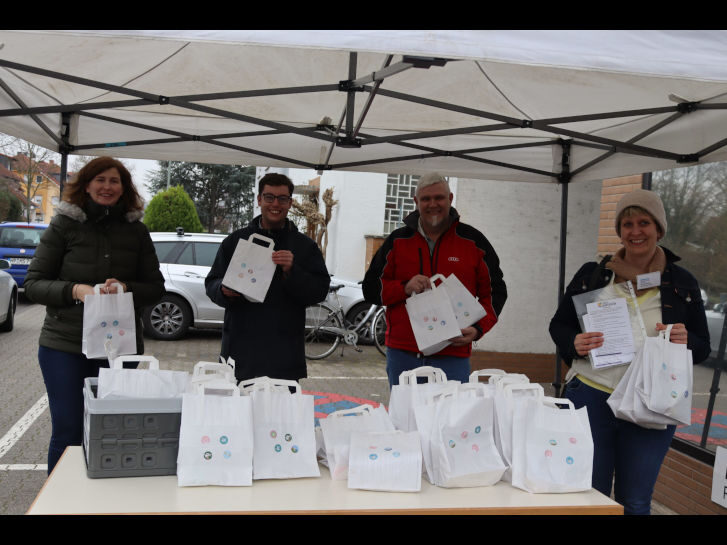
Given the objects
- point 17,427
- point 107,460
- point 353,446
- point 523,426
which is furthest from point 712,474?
point 17,427

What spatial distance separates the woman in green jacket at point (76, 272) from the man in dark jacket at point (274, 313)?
0.49 m

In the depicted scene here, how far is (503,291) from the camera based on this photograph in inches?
160

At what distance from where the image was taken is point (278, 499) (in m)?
2.27

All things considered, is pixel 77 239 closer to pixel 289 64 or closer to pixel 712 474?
pixel 289 64

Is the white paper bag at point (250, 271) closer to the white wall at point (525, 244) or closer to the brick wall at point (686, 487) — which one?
the brick wall at point (686, 487)

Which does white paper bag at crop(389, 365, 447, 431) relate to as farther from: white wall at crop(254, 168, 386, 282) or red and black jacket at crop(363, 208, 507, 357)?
white wall at crop(254, 168, 386, 282)

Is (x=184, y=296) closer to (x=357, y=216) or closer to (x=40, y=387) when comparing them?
(x=40, y=387)

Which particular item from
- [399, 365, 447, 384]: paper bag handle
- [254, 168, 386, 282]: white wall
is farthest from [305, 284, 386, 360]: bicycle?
[254, 168, 386, 282]: white wall

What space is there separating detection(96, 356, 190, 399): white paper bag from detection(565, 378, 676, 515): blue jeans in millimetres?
1862

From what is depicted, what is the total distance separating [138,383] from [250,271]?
3.95 feet

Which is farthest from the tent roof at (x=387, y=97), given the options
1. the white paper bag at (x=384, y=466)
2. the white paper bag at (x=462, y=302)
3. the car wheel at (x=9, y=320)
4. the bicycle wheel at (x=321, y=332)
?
the car wheel at (x=9, y=320)

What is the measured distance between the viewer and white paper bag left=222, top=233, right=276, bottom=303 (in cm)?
356

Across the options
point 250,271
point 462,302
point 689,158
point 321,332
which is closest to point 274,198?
point 250,271

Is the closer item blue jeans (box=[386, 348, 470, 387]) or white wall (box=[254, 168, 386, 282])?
blue jeans (box=[386, 348, 470, 387])
